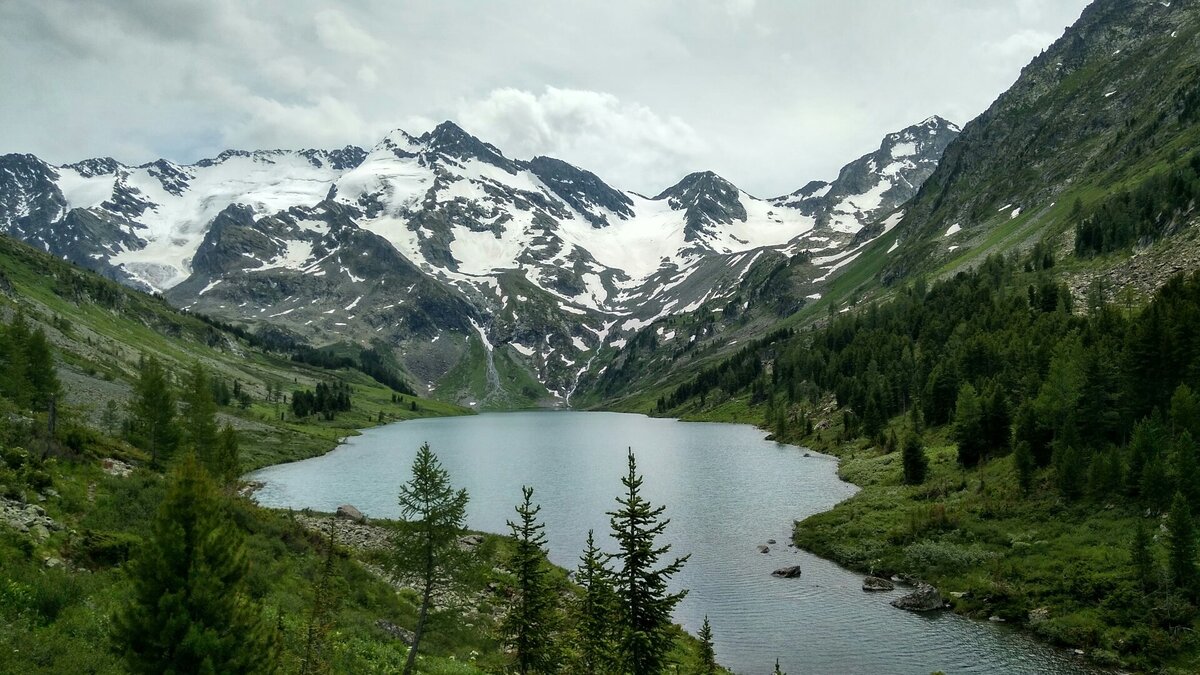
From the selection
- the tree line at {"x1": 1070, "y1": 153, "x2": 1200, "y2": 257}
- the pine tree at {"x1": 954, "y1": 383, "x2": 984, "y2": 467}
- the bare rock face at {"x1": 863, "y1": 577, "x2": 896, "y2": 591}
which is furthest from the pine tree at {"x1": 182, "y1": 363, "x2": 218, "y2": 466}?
the tree line at {"x1": 1070, "y1": 153, "x2": 1200, "y2": 257}

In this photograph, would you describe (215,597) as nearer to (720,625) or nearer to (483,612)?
(483,612)

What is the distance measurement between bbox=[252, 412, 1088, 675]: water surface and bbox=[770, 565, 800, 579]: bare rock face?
0.78 m

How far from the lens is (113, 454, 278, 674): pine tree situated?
1293 cm

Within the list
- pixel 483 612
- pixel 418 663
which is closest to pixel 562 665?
pixel 418 663

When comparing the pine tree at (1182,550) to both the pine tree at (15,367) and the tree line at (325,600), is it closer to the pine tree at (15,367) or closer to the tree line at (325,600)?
the tree line at (325,600)

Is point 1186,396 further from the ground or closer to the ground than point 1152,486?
further from the ground

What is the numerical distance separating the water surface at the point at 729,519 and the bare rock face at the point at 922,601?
89 cm

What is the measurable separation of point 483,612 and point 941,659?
24.6 m

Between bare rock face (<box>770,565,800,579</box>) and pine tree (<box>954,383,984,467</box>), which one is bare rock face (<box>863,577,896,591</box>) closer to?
bare rock face (<box>770,565,800,579</box>)

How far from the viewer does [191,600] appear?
1324cm

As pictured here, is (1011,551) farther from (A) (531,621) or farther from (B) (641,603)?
(A) (531,621)

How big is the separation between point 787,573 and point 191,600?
42.4 m

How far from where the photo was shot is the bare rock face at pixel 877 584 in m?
43.3

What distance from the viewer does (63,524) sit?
2312cm
